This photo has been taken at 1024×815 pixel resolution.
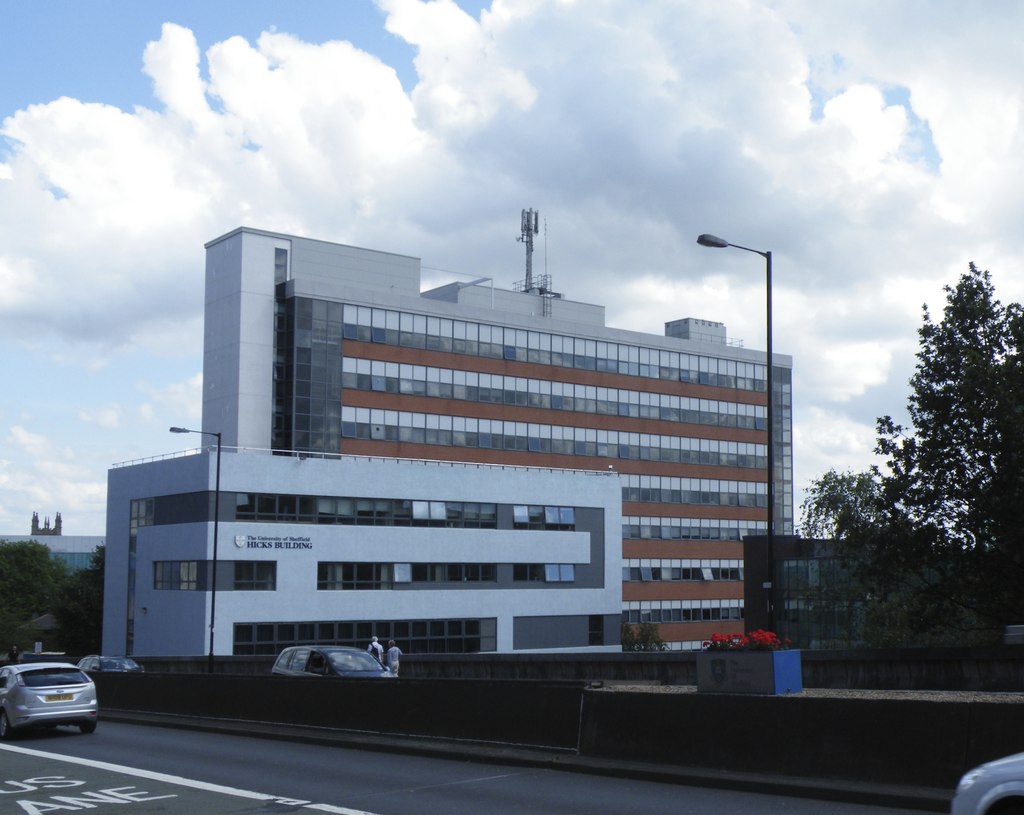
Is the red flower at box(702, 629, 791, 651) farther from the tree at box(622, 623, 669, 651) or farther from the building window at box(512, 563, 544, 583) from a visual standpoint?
the tree at box(622, 623, 669, 651)

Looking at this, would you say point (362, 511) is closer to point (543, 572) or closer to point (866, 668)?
point (543, 572)

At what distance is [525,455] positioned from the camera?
87.9 m

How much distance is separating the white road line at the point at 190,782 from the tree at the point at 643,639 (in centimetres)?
6654

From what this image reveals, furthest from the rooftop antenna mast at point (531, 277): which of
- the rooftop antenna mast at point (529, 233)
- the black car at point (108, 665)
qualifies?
the black car at point (108, 665)

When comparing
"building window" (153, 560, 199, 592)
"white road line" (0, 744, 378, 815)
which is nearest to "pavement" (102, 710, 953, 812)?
"white road line" (0, 744, 378, 815)

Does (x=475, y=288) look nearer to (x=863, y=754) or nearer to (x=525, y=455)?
(x=525, y=455)

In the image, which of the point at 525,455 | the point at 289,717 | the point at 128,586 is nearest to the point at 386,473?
the point at 128,586

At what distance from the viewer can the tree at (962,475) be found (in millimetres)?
32219

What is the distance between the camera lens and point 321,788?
1431cm

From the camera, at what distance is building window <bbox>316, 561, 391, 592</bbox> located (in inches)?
2466

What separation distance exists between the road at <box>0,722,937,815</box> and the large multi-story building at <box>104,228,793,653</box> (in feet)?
137

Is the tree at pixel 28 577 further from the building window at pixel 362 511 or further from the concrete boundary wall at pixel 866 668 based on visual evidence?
the concrete boundary wall at pixel 866 668

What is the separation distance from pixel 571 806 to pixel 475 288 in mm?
80947

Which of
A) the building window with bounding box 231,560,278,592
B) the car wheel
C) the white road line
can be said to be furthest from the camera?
the building window with bounding box 231,560,278,592
